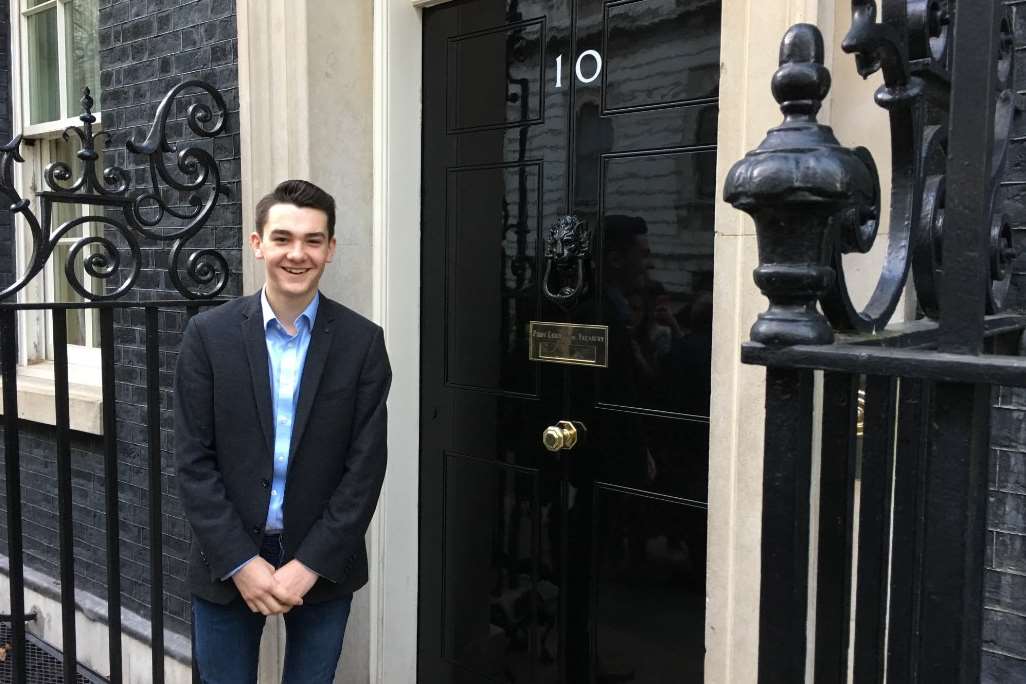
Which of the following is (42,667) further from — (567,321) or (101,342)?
(567,321)

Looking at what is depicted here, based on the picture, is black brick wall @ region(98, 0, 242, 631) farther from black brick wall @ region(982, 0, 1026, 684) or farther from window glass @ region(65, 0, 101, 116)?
black brick wall @ region(982, 0, 1026, 684)

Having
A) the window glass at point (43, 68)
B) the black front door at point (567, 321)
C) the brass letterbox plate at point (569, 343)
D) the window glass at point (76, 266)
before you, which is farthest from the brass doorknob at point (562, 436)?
the window glass at point (43, 68)

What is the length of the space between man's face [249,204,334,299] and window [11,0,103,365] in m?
3.29

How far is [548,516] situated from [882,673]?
2040 mm

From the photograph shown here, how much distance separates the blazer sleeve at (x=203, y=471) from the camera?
7.13 feet

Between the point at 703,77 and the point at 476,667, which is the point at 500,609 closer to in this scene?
the point at 476,667

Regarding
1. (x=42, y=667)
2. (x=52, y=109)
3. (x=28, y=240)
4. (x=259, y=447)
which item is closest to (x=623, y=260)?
(x=259, y=447)

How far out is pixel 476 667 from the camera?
129 inches

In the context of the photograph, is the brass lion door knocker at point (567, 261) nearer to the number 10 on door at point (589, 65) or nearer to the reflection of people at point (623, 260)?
the reflection of people at point (623, 260)

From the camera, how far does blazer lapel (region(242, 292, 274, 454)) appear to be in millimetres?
2229

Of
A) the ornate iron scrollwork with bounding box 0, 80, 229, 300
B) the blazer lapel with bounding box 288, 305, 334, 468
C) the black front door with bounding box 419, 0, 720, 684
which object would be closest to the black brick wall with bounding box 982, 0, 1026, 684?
the black front door with bounding box 419, 0, 720, 684

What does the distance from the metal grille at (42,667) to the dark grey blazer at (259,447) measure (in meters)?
2.60

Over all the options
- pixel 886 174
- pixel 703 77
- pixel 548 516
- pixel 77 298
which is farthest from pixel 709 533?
pixel 77 298

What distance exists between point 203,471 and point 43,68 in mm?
4408
